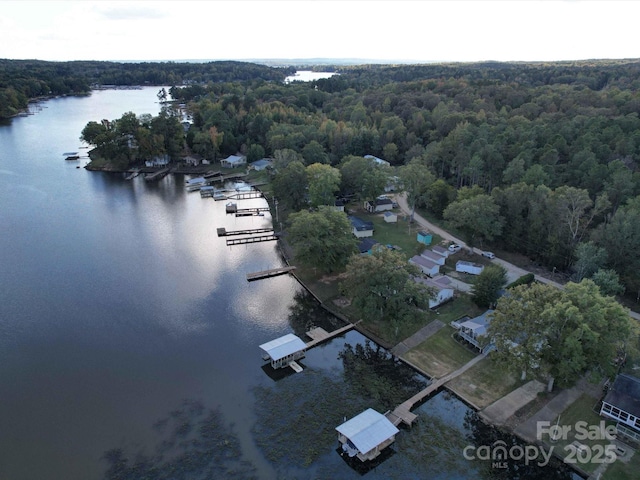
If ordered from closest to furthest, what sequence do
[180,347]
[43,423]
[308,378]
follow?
[43,423], [308,378], [180,347]

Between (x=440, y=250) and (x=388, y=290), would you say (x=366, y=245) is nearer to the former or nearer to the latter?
(x=440, y=250)

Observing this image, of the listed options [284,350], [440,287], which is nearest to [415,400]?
[284,350]

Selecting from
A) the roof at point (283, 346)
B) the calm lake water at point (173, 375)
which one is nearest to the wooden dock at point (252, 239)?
the calm lake water at point (173, 375)

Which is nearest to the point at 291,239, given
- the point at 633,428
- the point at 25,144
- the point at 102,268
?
the point at 102,268

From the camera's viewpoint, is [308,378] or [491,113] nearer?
[308,378]

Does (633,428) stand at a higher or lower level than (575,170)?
lower

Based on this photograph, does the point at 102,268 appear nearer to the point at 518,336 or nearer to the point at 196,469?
the point at 196,469
